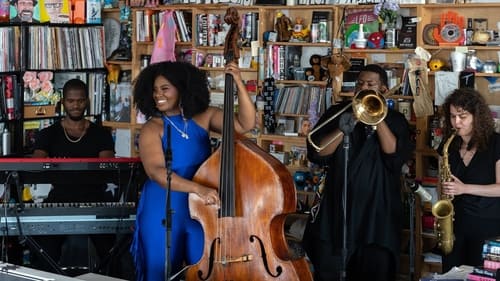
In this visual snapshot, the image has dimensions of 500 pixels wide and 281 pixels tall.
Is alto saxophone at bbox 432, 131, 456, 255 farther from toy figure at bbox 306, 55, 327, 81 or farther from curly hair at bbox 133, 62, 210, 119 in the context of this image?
toy figure at bbox 306, 55, 327, 81

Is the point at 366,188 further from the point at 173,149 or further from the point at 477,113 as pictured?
the point at 173,149

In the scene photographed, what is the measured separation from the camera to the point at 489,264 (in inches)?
117

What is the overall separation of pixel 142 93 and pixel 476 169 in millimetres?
1715

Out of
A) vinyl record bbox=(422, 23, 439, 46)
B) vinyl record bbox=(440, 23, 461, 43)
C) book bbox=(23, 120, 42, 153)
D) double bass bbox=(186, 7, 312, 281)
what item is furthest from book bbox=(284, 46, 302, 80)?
double bass bbox=(186, 7, 312, 281)

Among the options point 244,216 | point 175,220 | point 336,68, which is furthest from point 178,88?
point 336,68

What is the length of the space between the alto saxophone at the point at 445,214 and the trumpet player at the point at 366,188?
202mm

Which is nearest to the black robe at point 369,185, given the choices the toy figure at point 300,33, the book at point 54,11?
the toy figure at point 300,33

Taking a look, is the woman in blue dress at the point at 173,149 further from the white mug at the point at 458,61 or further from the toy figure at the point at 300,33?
the toy figure at the point at 300,33

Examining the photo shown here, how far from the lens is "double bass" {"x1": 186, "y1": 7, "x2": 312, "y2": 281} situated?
11.3ft

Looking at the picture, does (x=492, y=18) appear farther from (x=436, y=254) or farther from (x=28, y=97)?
(x=28, y=97)

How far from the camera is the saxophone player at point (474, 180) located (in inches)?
162

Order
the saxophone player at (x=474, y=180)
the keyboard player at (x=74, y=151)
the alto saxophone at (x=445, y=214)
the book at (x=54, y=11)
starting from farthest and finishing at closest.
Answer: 1. the book at (x=54, y=11)
2. the keyboard player at (x=74, y=151)
3. the alto saxophone at (x=445, y=214)
4. the saxophone player at (x=474, y=180)

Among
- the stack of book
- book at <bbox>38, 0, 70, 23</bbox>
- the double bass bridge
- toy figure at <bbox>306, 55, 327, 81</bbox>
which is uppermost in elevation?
book at <bbox>38, 0, 70, 23</bbox>

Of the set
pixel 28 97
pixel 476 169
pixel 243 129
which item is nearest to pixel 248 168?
pixel 243 129
